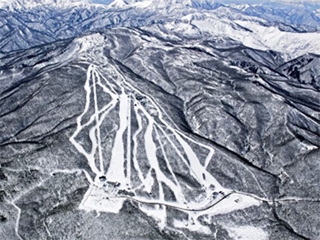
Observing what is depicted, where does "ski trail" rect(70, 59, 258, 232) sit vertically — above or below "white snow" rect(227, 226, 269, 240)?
above

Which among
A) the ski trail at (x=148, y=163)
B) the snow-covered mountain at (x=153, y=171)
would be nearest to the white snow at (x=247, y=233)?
the snow-covered mountain at (x=153, y=171)

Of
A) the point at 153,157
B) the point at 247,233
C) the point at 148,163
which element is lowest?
the point at 247,233

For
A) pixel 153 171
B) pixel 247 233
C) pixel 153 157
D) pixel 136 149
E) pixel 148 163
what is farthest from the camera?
pixel 136 149

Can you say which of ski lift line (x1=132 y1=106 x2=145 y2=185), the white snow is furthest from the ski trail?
the white snow

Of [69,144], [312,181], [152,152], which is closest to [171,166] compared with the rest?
[152,152]

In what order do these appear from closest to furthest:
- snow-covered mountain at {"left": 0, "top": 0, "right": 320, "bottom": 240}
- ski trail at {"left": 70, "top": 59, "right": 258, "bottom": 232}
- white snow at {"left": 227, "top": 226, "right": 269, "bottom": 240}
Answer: white snow at {"left": 227, "top": 226, "right": 269, "bottom": 240} → snow-covered mountain at {"left": 0, "top": 0, "right": 320, "bottom": 240} → ski trail at {"left": 70, "top": 59, "right": 258, "bottom": 232}

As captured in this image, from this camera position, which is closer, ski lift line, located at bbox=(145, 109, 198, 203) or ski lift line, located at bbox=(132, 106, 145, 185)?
ski lift line, located at bbox=(145, 109, 198, 203)

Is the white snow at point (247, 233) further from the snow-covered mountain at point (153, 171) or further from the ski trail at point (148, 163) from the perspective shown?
the ski trail at point (148, 163)

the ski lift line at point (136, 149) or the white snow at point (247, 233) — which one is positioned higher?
the ski lift line at point (136, 149)

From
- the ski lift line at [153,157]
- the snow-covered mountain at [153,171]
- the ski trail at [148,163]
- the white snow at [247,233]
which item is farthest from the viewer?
the ski lift line at [153,157]

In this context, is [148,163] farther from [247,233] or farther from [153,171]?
[247,233]

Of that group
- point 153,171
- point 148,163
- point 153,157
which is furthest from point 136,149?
point 153,171

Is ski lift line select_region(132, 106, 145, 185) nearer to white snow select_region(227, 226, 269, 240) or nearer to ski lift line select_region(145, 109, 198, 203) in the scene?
ski lift line select_region(145, 109, 198, 203)

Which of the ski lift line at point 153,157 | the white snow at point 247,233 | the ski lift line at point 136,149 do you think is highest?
the ski lift line at point 136,149
